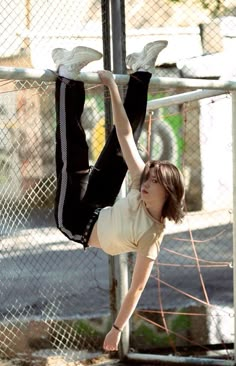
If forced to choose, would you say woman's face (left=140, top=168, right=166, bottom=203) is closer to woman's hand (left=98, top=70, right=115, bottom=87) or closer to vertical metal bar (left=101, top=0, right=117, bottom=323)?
woman's hand (left=98, top=70, right=115, bottom=87)

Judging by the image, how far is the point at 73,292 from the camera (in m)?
6.68

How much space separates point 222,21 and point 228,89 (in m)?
3.88

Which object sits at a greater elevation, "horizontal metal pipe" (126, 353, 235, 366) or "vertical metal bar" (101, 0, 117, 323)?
"vertical metal bar" (101, 0, 117, 323)

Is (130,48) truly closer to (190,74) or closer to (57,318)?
(190,74)

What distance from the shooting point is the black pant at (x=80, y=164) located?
13.0ft

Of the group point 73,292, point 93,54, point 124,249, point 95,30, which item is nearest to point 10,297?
point 73,292

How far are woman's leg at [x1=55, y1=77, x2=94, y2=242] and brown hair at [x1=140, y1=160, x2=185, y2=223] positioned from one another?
0.32m

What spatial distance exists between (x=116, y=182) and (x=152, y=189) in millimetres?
314

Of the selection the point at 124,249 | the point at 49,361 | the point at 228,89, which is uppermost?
the point at 228,89

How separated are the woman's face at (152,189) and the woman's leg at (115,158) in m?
0.27

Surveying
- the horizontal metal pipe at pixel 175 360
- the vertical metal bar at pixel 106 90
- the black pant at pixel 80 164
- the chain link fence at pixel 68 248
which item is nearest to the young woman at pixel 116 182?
the black pant at pixel 80 164

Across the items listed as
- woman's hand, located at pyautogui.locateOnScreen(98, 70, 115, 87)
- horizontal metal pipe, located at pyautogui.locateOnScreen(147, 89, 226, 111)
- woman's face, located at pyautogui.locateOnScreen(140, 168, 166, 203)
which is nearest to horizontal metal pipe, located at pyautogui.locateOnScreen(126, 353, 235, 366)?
horizontal metal pipe, located at pyautogui.locateOnScreen(147, 89, 226, 111)

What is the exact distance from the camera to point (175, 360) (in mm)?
5855

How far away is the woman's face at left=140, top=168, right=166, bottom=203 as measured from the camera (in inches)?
154
